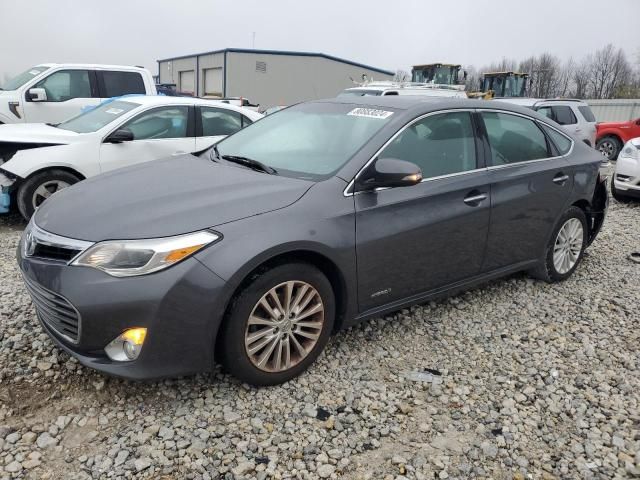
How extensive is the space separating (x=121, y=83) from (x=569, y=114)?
9.92m

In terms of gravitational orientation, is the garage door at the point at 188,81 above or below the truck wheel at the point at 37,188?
above

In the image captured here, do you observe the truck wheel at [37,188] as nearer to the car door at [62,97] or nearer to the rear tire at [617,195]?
the car door at [62,97]

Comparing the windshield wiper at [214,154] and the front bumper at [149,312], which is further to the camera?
the windshield wiper at [214,154]

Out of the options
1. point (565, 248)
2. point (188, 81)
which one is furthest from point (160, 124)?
point (188, 81)

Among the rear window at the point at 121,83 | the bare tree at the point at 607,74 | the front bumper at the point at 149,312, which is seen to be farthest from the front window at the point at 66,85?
the bare tree at the point at 607,74

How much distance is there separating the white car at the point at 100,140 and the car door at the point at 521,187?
2.92 m

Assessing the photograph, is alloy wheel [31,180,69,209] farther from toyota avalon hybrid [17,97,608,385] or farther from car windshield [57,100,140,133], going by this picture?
toyota avalon hybrid [17,97,608,385]

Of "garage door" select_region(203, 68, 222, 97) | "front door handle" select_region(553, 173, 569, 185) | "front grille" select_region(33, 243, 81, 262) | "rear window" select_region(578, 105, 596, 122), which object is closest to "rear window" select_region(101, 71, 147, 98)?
"front grille" select_region(33, 243, 81, 262)

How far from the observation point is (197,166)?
355cm

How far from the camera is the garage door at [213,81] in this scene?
33.7 meters

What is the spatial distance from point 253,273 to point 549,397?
185 cm

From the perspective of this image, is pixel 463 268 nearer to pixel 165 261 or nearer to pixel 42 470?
pixel 165 261

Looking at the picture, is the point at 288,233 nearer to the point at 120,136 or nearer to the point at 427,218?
the point at 427,218

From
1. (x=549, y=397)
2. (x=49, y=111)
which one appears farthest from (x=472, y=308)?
(x=49, y=111)
